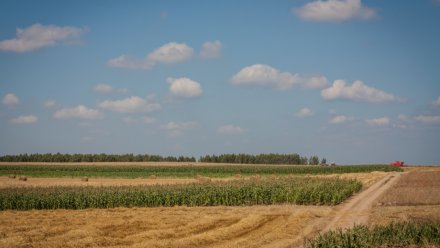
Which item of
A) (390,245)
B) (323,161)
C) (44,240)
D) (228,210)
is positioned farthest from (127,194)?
(323,161)

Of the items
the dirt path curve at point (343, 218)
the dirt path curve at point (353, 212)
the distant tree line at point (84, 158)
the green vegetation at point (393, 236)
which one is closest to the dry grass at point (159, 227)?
the dirt path curve at point (343, 218)

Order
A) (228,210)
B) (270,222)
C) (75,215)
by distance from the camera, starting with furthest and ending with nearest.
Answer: (228,210) → (75,215) → (270,222)

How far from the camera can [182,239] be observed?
20.5 metres

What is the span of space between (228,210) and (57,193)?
12724mm

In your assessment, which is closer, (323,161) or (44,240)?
(44,240)

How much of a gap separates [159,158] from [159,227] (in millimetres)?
128251

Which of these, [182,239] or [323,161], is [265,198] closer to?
[182,239]

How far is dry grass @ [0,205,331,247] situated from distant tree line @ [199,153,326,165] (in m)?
119

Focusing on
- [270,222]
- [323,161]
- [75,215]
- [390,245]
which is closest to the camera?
[390,245]

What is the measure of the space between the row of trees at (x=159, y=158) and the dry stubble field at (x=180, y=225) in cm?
11066

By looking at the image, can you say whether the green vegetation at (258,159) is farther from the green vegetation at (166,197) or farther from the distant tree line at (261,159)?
the green vegetation at (166,197)

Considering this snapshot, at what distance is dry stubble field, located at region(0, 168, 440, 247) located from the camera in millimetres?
20172

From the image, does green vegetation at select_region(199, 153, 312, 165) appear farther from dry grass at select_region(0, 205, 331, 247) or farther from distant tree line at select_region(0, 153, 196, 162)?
dry grass at select_region(0, 205, 331, 247)

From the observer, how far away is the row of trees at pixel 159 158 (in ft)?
447
